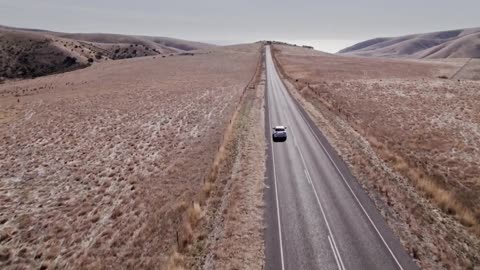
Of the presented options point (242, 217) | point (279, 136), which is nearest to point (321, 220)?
point (242, 217)

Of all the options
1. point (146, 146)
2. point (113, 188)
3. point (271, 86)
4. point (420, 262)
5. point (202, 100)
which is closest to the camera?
point (420, 262)

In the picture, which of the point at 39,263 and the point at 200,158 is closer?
the point at 39,263

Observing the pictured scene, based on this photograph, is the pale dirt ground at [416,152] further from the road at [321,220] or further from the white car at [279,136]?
the white car at [279,136]

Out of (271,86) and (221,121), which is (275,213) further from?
(271,86)

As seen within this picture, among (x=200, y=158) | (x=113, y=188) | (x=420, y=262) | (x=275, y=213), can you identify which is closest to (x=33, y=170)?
(x=113, y=188)

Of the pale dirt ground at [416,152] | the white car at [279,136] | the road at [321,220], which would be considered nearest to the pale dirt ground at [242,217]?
the road at [321,220]
